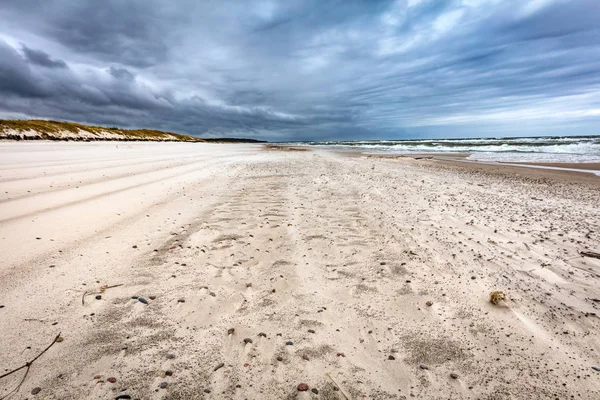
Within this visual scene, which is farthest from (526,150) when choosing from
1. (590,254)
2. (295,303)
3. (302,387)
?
(302,387)

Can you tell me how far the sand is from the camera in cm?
211

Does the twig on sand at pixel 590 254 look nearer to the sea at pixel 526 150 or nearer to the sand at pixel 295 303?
the sand at pixel 295 303

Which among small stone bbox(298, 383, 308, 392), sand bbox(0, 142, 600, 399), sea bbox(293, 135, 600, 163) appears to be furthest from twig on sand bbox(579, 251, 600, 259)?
sea bbox(293, 135, 600, 163)

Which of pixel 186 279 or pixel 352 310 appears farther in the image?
pixel 186 279

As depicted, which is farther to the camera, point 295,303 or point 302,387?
point 295,303

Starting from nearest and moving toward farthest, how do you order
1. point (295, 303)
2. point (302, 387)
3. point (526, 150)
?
point (302, 387) → point (295, 303) → point (526, 150)

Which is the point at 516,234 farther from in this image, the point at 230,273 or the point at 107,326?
the point at 107,326

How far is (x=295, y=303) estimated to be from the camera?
3047 mm

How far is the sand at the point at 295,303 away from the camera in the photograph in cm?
211

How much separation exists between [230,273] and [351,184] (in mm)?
7358

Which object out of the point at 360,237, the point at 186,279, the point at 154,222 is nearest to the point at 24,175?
the point at 154,222

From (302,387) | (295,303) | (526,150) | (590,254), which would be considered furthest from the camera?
(526,150)

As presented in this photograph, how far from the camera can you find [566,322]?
2738mm

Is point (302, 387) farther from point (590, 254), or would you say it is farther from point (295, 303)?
point (590, 254)
